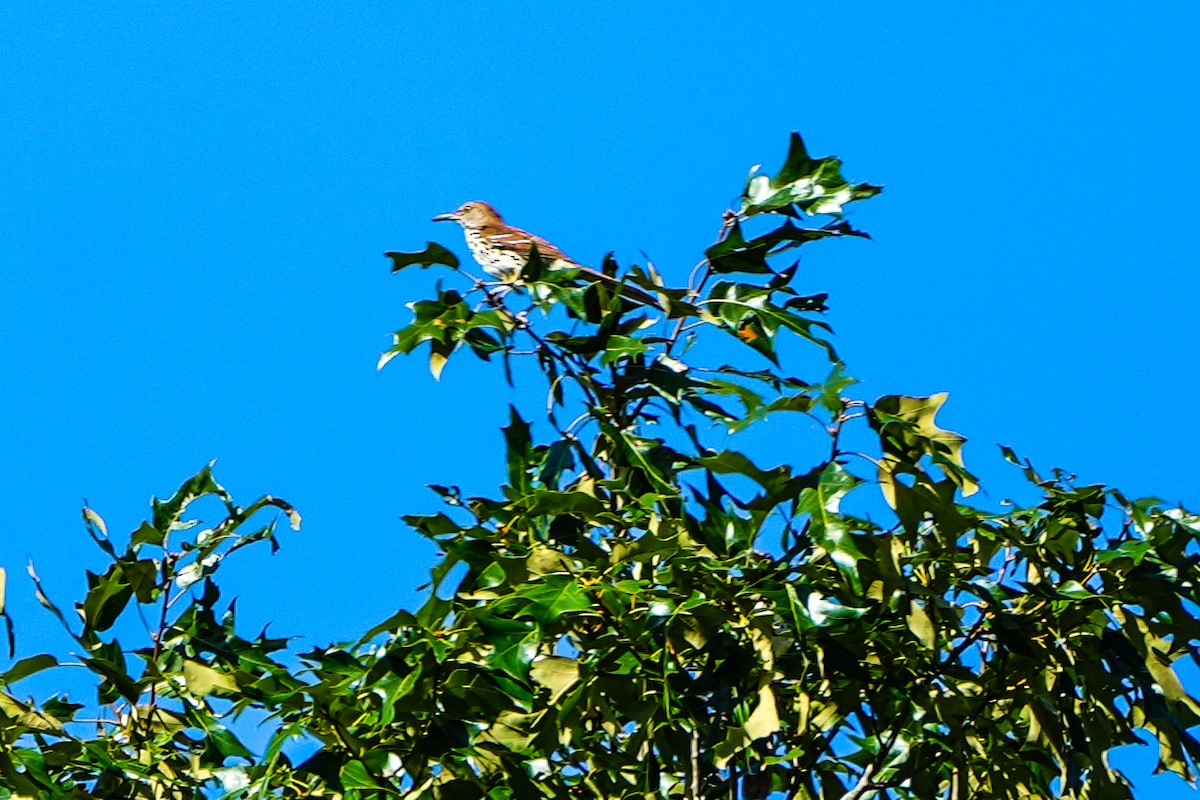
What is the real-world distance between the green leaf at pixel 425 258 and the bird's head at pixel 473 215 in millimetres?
4540

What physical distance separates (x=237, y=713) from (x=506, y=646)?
2.64 ft

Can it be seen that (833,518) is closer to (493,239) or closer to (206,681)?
(206,681)

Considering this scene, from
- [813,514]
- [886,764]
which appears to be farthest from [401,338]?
[886,764]

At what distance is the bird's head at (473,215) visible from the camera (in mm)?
8570

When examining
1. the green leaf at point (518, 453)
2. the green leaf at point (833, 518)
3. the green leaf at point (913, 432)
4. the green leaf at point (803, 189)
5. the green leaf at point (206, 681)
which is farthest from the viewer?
the green leaf at point (803, 189)

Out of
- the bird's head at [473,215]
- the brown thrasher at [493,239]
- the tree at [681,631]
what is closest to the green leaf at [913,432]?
the tree at [681,631]

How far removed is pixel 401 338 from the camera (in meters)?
3.93

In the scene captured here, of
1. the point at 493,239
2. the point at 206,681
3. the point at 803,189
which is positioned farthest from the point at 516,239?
the point at 206,681

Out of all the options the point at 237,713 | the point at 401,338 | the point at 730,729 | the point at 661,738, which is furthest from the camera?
the point at 401,338

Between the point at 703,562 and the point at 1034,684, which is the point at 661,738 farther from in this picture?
the point at 1034,684

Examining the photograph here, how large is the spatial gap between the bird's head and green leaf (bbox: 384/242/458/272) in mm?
4540

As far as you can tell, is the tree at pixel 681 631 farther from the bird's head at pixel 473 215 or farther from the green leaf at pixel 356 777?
the bird's head at pixel 473 215

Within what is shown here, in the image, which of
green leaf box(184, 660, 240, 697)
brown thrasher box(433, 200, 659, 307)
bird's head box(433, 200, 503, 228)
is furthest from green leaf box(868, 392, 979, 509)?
bird's head box(433, 200, 503, 228)

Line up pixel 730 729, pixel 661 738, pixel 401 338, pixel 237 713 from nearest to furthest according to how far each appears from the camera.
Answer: pixel 730 729
pixel 661 738
pixel 237 713
pixel 401 338
